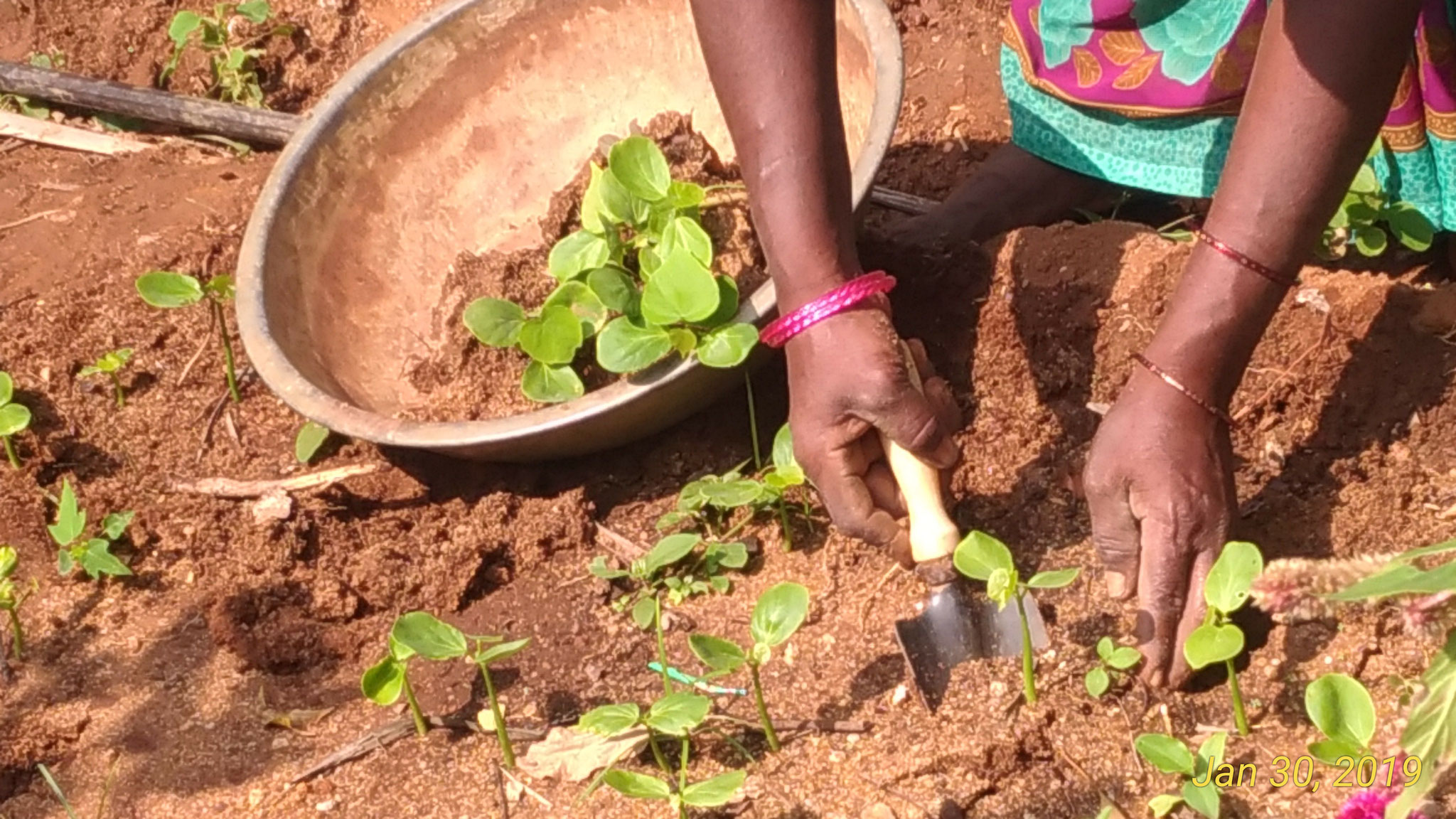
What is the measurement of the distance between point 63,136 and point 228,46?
1.22ft

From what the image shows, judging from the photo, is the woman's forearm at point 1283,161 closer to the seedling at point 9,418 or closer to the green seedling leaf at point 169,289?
the green seedling leaf at point 169,289

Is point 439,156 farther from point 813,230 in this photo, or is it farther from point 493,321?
point 813,230

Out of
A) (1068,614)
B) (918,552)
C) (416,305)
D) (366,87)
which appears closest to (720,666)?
(918,552)

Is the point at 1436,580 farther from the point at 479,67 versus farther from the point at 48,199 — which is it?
the point at 48,199

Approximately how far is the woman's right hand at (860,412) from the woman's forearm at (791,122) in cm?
7

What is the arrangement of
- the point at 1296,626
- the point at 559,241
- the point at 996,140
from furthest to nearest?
the point at 996,140 → the point at 559,241 → the point at 1296,626

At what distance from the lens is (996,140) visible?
270 centimetres

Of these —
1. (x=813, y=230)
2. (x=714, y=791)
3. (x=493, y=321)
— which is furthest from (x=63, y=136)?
(x=714, y=791)

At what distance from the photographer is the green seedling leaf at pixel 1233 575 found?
1.42 m

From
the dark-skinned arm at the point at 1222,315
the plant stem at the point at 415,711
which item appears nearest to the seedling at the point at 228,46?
the plant stem at the point at 415,711

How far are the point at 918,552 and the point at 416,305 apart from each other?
102 cm

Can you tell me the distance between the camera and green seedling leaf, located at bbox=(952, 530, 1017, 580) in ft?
5.07

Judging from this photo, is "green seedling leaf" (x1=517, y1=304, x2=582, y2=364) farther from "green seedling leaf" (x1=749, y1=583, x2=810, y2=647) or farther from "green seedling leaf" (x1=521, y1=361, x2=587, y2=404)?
"green seedling leaf" (x1=749, y1=583, x2=810, y2=647)

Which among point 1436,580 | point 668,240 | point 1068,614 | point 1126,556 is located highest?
point 1436,580
